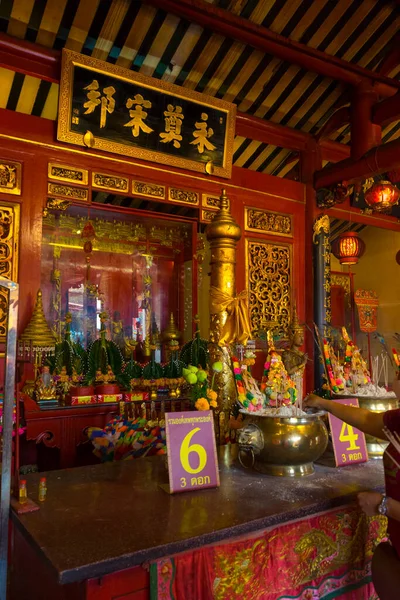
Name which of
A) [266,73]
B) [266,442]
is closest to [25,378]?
[266,442]

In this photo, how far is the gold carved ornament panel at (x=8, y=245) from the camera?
3.46 metres

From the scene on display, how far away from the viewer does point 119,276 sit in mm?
6043

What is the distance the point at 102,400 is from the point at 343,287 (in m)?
6.23

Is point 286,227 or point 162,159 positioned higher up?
point 162,159

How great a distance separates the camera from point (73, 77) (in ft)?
11.6

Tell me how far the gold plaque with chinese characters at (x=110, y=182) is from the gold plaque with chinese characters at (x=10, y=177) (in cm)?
60

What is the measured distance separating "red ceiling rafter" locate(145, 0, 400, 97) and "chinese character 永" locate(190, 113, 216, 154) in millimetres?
719

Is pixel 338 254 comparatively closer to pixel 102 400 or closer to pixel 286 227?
pixel 286 227

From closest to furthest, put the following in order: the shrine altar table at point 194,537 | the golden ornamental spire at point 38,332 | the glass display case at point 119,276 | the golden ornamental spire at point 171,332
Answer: the shrine altar table at point 194,537
the golden ornamental spire at point 38,332
the glass display case at point 119,276
the golden ornamental spire at point 171,332

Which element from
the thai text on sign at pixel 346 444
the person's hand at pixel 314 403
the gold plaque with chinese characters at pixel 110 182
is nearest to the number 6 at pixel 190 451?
the person's hand at pixel 314 403

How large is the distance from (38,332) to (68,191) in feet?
3.91

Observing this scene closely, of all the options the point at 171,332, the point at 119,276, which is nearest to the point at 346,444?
the point at 171,332

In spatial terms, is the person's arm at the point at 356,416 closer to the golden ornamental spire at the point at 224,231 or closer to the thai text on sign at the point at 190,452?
the thai text on sign at the point at 190,452

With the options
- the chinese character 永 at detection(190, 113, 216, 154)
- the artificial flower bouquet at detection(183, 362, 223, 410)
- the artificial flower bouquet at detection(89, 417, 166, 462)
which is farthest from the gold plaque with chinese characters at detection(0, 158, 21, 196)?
the artificial flower bouquet at detection(183, 362, 223, 410)
